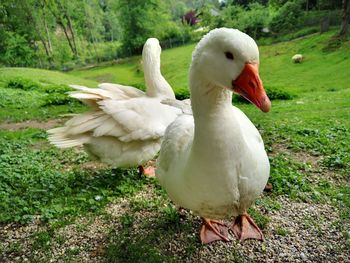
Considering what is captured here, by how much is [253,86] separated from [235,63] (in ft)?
0.58

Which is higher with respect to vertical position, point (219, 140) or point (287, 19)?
point (219, 140)

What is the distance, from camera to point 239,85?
1872mm

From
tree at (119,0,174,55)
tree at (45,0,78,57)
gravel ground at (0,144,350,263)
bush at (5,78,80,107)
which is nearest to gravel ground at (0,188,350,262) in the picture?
gravel ground at (0,144,350,263)

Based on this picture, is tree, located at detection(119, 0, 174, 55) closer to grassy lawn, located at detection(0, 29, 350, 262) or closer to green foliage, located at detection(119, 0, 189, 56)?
green foliage, located at detection(119, 0, 189, 56)

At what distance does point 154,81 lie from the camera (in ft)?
15.9

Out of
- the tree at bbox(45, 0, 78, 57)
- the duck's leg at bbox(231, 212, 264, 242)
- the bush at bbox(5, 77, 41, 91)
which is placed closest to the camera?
the duck's leg at bbox(231, 212, 264, 242)

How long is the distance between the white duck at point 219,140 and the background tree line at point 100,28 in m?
25.1

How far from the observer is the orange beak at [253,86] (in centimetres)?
182

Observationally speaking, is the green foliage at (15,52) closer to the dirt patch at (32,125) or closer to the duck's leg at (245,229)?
the dirt patch at (32,125)

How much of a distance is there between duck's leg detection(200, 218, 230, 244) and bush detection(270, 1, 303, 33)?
25820 millimetres

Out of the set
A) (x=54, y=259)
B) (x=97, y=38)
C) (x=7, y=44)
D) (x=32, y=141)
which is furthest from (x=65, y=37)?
(x=54, y=259)

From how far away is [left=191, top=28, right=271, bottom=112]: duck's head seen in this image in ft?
5.93

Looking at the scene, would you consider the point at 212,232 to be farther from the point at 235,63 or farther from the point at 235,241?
the point at 235,63

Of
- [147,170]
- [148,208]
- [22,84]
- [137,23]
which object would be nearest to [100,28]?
[137,23]
